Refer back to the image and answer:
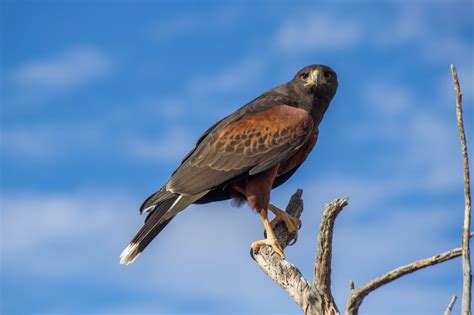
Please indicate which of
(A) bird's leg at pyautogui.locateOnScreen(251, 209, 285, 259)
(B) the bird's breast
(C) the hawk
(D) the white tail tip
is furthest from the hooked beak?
(D) the white tail tip

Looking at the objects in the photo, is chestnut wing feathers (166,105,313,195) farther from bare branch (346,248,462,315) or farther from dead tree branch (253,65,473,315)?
bare branch (346,248,462,315)

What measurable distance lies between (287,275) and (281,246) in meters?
1.36

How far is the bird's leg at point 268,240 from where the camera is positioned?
7.17 m

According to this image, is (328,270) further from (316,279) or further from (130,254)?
(130,254)

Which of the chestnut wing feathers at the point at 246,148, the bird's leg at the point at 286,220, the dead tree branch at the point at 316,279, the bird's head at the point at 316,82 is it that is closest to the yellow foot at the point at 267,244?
the dead tree branch at the point at 316,279

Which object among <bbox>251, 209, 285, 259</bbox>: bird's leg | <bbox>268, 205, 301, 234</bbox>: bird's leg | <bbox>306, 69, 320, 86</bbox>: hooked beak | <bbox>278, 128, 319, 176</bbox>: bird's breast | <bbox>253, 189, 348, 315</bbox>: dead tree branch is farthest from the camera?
<bbox>306, 69, 320, 86</bbox>: hooked beak

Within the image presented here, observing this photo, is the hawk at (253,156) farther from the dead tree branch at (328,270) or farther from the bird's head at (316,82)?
the dead tree branch at (328,270)

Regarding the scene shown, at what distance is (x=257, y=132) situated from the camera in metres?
7.89

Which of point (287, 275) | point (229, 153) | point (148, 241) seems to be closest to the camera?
point (287, 275)

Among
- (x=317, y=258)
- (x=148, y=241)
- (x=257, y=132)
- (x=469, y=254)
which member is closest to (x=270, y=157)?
(x=257, y=132)

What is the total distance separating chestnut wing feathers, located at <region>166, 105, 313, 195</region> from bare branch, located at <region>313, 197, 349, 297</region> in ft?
6.81

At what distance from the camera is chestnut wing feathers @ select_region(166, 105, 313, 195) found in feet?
25.1

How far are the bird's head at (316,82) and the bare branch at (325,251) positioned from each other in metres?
2.74

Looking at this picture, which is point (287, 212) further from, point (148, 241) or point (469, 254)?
point (469, 254)
